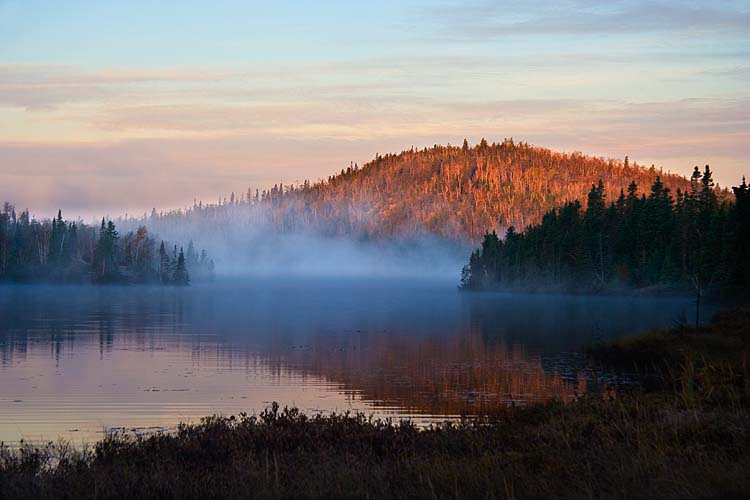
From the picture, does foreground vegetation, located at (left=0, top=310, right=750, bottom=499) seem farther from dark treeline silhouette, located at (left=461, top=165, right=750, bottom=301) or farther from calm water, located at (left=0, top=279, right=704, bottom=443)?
dark treeline silhouette, located at (left=461, top=165, right=750, bottom=301)

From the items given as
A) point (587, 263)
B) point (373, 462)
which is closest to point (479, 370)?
point (373, 462)

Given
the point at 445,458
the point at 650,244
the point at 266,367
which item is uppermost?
the point at 650,244

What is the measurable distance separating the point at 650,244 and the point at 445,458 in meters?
142

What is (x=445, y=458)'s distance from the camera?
20234mm

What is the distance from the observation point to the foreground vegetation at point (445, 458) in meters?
15.7

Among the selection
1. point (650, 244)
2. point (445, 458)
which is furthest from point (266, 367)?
point (650, 244)

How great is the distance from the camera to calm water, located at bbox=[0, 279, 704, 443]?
115 feet

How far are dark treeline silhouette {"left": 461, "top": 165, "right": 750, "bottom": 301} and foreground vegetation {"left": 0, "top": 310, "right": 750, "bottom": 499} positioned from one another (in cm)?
8593

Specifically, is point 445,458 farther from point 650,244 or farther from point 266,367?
point 650,244

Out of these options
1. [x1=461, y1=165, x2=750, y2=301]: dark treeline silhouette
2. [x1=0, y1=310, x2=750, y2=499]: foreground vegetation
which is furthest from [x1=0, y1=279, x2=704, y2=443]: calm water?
[x1=461, y1=165, x2=750, y2=301]: dark treeline silhouette

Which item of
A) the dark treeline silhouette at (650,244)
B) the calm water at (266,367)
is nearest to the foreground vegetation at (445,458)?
the calm water at (266,367)

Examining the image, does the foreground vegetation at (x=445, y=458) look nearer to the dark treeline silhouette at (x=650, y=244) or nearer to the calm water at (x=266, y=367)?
the calm water at (x=266, y=367)

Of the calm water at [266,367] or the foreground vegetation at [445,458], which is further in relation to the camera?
the calm water at [266,367]

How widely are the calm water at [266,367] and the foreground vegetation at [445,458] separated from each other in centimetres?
781
